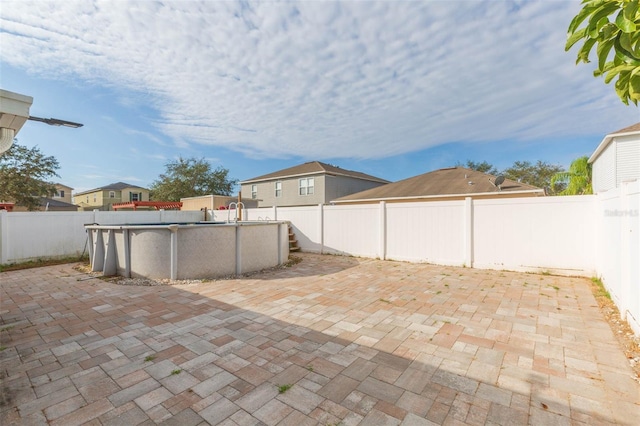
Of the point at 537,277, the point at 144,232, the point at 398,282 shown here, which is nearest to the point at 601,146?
the point at 537,277

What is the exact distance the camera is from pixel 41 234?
891 cm

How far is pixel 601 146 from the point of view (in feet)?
45.4

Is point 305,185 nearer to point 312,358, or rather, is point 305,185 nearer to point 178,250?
point 178,250

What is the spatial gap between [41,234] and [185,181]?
71.2ft

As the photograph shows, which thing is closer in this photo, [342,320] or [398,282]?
[342,320]

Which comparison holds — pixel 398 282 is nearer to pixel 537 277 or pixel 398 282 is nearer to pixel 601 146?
pixel 537 277

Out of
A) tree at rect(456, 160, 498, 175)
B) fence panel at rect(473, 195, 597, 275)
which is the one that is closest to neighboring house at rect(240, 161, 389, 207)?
fence panel at rect(473, 195, 597, 275)

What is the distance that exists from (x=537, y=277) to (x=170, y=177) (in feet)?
105

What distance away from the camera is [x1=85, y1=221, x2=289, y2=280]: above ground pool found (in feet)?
19.3

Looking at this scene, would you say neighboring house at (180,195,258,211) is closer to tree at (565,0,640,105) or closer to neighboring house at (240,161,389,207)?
neighboring house at (240,161,389,207)

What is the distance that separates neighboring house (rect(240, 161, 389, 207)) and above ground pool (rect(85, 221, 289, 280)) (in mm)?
12109

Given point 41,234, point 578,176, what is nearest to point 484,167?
point 578,176

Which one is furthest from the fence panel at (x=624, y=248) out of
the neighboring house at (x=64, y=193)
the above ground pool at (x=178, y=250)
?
the neighboring house at (x=64, y=193)

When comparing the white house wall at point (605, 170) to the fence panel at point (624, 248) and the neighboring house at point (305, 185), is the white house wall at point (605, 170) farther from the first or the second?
the neighboring house at point (305, 185)
